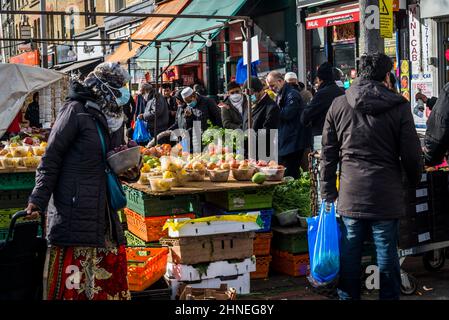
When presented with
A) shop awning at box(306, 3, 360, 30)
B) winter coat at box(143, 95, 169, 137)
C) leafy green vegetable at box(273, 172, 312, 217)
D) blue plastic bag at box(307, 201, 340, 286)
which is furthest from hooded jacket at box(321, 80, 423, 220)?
shop awning at box(306, 3, 360, 30)

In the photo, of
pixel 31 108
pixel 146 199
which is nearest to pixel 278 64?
pixel 31 108

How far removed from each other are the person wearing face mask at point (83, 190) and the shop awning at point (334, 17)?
10.6 meters

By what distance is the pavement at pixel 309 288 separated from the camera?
6.44m

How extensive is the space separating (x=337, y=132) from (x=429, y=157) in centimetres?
103

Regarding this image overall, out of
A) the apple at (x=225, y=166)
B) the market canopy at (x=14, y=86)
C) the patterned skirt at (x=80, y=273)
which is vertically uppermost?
the market canopy at (x=14, y=86)

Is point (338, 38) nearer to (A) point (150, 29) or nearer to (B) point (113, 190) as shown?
(A) point (150, 29)

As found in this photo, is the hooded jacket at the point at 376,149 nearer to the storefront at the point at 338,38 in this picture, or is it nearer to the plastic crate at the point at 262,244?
the plastic crate at the point at 262,244

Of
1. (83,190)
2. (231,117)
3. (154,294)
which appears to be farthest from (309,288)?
(231,117)

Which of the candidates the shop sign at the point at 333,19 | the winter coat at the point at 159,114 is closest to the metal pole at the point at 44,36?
the winter coat at the point at 159,114

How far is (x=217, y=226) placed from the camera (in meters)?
6.46

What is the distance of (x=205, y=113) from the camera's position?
1193cm

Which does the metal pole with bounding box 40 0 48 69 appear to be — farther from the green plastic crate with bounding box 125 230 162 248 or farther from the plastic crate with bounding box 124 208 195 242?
the plastic crate with bounding box 124 208 195 242

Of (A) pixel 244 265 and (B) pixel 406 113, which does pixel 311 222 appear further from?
(B) pixel 406 113

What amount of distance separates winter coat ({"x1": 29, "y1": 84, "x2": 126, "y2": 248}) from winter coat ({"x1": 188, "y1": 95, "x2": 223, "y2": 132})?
696cm
